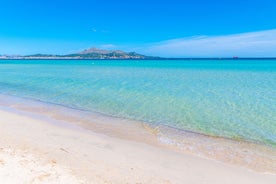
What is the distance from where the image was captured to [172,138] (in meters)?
6.58

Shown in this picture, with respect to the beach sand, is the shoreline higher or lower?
lower

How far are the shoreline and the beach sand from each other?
0.34 m

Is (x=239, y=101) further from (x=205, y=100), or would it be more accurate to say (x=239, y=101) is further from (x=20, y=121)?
(x=20, y=121)

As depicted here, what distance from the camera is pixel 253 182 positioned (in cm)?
410

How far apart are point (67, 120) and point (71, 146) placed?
10.1ft

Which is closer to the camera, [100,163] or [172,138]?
[100,163]

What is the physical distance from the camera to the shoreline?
17.0ft

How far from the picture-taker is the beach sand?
391 cm

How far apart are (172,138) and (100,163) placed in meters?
2.72

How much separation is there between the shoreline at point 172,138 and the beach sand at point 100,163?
34cm

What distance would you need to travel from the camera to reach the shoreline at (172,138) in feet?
17.0

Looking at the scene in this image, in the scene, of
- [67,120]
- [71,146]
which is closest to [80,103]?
[67,120]

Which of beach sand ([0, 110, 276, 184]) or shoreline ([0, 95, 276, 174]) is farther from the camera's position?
shoreline ([0, 95, 276, 174])

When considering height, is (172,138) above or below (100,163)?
below
